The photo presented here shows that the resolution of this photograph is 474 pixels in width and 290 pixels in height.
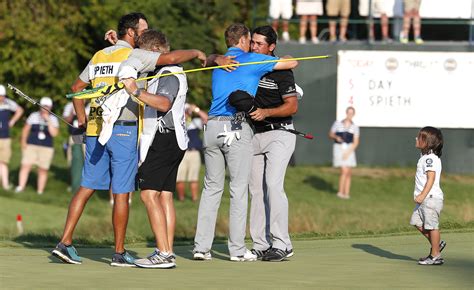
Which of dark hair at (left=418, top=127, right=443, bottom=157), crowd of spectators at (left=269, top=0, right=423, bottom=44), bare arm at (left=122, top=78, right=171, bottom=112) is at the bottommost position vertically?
dark hair at (left=418, top=127, right=443, bottom=157)

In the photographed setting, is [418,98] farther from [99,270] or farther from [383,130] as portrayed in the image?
[99,270]

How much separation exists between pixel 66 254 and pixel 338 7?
53.4 ft

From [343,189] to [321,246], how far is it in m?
11.5

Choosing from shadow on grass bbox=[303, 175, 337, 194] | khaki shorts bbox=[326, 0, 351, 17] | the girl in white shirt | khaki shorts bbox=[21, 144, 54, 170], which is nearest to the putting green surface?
the girl in white shirt

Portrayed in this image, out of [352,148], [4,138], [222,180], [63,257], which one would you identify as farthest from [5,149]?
[63,257]

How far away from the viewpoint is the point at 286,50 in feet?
86.7

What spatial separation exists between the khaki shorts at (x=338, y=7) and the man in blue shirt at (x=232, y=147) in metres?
15.1

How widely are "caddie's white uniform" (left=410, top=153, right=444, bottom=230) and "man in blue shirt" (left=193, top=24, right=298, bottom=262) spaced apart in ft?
4.34

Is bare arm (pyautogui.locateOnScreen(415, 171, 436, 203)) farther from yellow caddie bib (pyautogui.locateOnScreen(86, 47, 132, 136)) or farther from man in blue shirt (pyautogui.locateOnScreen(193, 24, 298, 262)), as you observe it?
yellow caddie bib (pyautogui.locateOnScreen(86, 47, 132, 136))

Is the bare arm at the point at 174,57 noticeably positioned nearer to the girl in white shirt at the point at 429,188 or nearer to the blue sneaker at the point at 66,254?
the blue sneaker at the point at 66,254

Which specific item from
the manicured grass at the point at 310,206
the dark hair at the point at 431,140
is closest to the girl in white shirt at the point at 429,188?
the dark hair at the point at 431,140

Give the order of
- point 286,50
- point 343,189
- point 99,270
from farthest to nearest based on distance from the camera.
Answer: point 286,50 → point 343,189 → point 99,270

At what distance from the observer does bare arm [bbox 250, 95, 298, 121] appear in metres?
11.2

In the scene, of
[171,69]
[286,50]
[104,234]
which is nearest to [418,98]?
[286,50]
